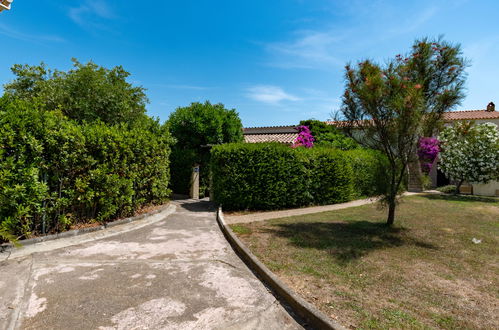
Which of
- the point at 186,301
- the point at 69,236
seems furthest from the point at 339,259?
the point at 69,236

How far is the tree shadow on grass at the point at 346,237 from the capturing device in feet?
18.5

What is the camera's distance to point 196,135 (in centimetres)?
1534

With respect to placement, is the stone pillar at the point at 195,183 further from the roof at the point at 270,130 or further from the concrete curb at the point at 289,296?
the roof at the point at 270,130

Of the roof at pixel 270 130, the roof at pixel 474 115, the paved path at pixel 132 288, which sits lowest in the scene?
the paved path at pixel 132 288

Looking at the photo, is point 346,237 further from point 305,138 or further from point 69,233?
point 305,138

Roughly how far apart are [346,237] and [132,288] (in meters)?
4.91

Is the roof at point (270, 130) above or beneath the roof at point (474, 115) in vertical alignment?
beneath

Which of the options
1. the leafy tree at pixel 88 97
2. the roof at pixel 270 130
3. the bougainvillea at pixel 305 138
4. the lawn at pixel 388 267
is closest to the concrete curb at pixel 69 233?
the lawn at pixel 388 267

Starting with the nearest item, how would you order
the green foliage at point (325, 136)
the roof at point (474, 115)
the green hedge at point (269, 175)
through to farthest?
the green hedge at point (269, 175) → the green foliage at point (325, 136) → the roof at point (474, 115)

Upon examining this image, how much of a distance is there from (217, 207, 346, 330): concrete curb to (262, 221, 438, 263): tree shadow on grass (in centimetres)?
136

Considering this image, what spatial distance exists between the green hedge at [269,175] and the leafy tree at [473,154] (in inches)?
382

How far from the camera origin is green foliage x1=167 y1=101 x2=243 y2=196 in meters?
14.5

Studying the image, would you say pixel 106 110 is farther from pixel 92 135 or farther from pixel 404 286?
pixel 404 286

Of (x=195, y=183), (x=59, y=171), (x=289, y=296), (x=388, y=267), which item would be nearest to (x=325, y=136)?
(x=195, y=183)
